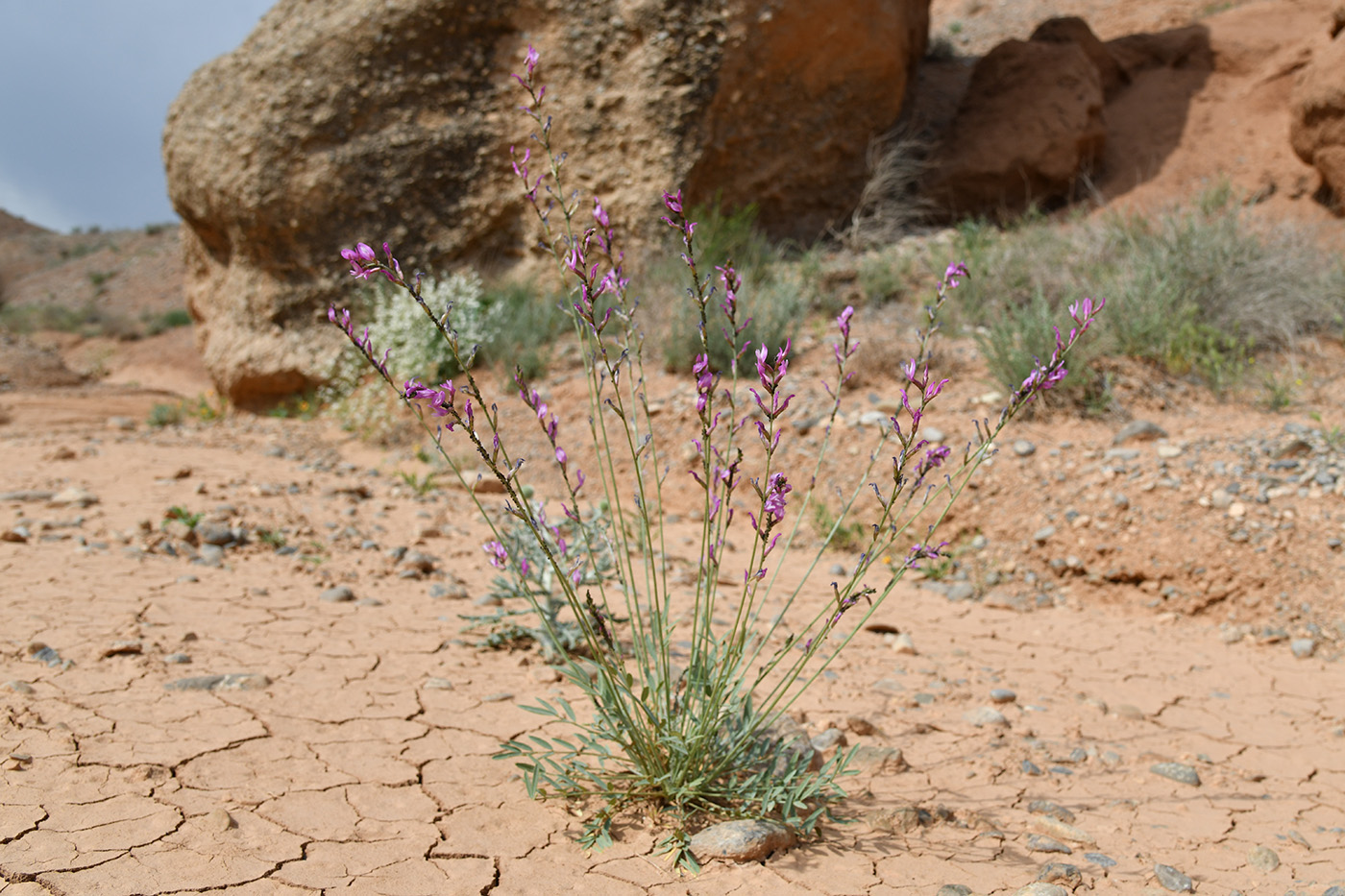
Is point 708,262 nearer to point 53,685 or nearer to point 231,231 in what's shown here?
point 231,231

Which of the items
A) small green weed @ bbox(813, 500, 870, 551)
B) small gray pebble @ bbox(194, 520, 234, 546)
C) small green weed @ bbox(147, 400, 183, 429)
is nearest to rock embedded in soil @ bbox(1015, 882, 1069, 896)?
small green weed @ bbox(813, 500, 870, 551)

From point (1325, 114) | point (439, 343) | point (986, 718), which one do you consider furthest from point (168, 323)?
point (986, 718)

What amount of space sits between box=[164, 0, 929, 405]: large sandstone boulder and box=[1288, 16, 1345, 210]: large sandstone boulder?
10.5 feet

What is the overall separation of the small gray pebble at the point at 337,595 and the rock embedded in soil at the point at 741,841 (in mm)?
1875

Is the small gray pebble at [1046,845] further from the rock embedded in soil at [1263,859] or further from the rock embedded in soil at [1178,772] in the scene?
the rock embedded in soil at [1178,772]

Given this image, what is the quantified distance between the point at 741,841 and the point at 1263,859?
115 centimetres

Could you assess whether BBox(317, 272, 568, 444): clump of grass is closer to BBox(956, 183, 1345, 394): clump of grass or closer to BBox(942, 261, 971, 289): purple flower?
BBox(956, 183, 1345, 394): clump of grass

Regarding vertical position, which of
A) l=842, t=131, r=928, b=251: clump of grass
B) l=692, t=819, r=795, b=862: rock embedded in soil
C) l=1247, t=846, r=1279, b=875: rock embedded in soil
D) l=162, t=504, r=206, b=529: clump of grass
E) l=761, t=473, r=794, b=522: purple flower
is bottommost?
l=1247, t=846, r=1279, b=875: rock embedded in soil

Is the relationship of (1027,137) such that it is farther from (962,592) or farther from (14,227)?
(14,227)

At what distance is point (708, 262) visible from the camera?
22.9 feet

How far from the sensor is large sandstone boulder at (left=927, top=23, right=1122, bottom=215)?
8000mm

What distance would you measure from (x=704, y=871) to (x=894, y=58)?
7.77m

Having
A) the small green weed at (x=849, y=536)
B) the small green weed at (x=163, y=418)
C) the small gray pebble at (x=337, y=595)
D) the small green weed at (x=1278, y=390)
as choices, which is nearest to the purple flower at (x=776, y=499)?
the small gray pebble at (x=337, y=595)

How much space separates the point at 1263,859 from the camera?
1.87 meters
